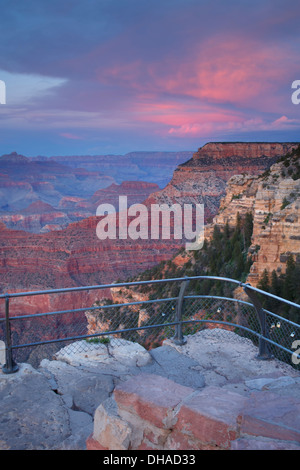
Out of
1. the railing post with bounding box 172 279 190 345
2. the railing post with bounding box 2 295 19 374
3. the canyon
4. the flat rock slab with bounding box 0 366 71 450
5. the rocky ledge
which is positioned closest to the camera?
the rocky ledge

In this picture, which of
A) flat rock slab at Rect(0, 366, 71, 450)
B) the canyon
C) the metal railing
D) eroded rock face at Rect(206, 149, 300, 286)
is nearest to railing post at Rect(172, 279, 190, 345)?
the metal railing

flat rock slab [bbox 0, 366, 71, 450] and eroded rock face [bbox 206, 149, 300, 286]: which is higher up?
eroded rock face [bbox 206, 149, 300, 286]

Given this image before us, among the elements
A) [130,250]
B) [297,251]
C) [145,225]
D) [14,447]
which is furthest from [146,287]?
[145,225]

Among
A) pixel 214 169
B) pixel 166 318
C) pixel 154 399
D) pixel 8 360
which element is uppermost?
pixel 214 169

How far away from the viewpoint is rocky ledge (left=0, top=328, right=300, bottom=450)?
2543 millimetres

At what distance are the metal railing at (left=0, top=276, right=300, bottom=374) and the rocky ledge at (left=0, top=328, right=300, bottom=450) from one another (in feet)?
0.93

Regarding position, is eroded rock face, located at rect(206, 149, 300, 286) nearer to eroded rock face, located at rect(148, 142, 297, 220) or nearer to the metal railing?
the metal railing

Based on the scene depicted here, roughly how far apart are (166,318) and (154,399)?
46.7ft

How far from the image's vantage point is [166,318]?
1683cm

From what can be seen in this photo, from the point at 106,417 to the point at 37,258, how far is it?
215ft

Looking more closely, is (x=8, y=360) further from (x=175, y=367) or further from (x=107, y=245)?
(x=107, y=245)

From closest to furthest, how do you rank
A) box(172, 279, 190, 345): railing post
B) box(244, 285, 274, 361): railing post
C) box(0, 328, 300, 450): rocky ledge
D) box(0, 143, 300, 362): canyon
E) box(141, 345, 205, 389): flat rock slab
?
box(0, 328, 300, 450): rocky ledge
box(141, 345, 205, 389): flat rock slab
box(244, 285, 274, 361): railing post
box(172, 279, 190, 345): railing post
box(0, 143, 300, 362): canyon

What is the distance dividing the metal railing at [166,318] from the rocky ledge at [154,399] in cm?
28

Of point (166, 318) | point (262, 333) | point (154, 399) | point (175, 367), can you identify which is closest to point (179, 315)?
point (175, 367)
